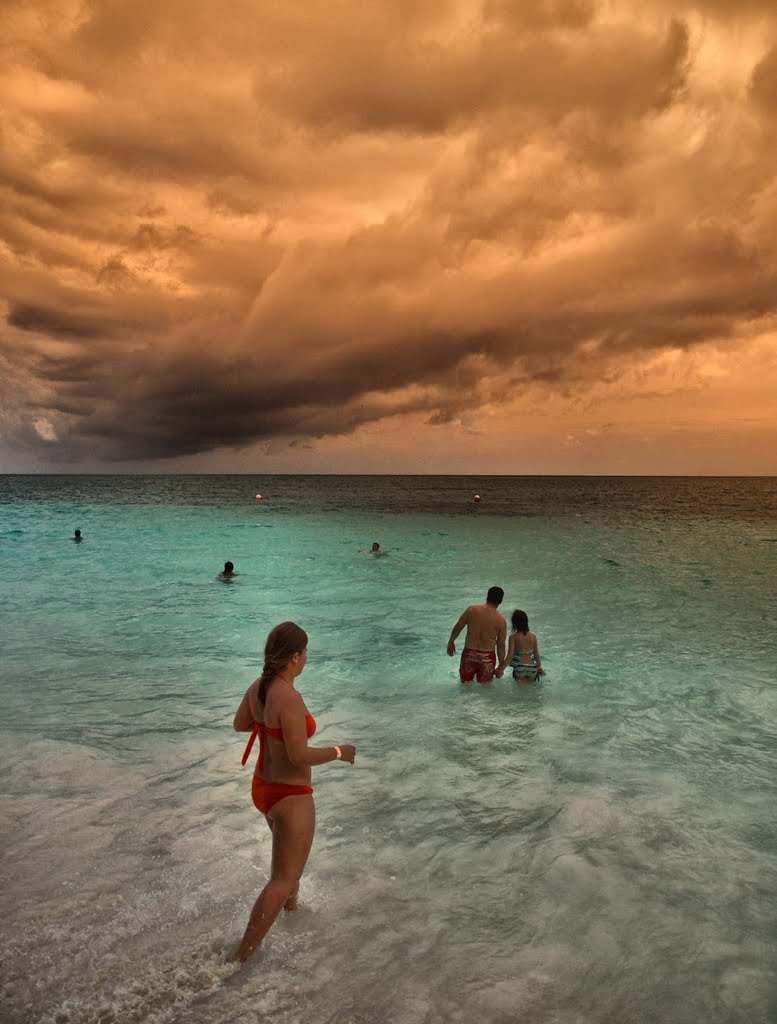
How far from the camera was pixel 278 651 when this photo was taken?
3.50m

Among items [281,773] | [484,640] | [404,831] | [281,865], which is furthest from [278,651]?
[484,640]

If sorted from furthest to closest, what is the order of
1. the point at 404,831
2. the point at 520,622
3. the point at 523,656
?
the point at 523,656, the point at 520,622, the point at 404,831

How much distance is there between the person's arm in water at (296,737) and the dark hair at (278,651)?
0.55ft

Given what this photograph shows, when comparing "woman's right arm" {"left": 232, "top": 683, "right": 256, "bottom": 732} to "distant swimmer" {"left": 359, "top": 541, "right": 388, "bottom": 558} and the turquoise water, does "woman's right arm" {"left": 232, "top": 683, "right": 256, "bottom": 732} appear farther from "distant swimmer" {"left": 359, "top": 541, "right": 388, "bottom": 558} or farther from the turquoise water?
"distant swimmer" {"left": 359, "top": 541, "right": 388, "bottom": 558}

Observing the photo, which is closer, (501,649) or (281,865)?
(281,865)

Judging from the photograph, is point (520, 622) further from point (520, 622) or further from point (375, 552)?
point (375, 552)

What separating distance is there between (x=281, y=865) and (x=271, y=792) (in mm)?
439

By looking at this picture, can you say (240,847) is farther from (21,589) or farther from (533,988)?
(21,589)

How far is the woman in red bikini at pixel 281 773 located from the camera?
347 cm

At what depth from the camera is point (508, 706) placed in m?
8.57

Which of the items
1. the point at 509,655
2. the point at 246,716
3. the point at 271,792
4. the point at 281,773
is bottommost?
the point at 509,655

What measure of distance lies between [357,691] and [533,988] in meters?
6.05

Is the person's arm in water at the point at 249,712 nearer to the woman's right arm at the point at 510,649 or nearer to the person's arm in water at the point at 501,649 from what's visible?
the person's arm in water at the point at 501,649

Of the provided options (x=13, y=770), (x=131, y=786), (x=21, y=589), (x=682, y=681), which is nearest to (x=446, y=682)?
(x=682, y=681)
